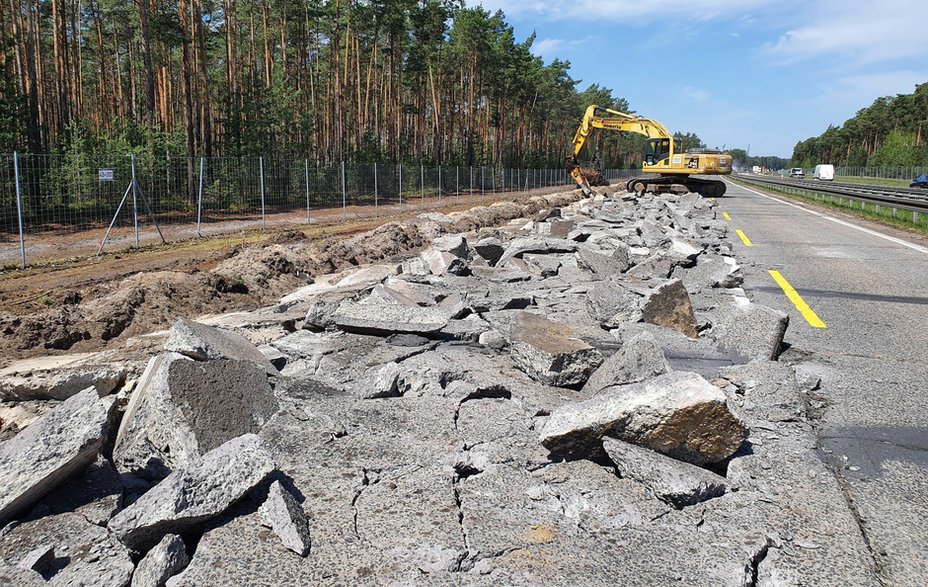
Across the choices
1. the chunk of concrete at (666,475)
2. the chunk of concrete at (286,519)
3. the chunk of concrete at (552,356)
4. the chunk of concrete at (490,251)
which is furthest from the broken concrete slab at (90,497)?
the chunk of concrete at (490,251)

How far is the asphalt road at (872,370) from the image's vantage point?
122 inches

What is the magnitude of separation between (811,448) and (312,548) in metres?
2.90

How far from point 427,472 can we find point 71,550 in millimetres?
1697

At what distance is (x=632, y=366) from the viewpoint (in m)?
4.41

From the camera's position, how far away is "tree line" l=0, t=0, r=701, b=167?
95.2 ft

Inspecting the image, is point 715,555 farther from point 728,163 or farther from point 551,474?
point 728,163

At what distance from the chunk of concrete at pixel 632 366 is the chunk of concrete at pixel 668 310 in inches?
69.3

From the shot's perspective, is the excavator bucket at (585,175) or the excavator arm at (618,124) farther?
the excavator bucket at (585,175)

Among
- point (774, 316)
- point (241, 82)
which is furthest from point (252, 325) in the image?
point (241, 82)

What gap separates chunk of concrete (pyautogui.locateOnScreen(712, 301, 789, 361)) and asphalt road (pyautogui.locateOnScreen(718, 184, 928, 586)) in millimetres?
256

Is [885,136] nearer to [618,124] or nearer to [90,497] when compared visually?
[618,124]

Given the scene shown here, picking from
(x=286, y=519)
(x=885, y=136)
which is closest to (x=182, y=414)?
(x=286, y=519)

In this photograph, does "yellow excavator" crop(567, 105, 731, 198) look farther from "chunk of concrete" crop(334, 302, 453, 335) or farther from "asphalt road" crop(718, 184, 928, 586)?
"chunk of concrete" crop(334, 302, 453, 335)

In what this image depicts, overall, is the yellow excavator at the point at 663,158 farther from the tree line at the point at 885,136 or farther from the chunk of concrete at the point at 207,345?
the tree line at the point at 885,136
